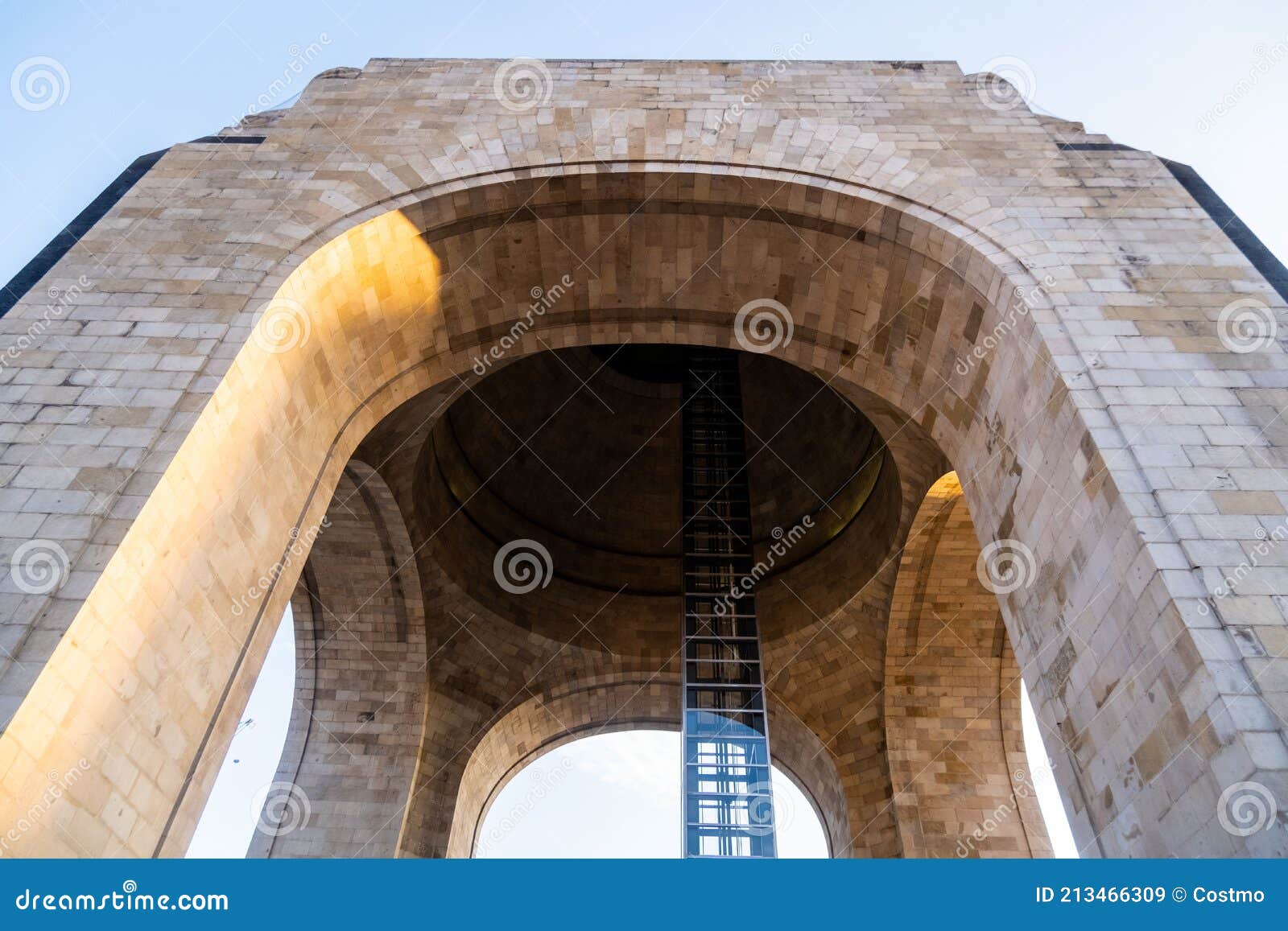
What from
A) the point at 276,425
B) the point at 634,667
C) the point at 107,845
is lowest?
the point at 107,845

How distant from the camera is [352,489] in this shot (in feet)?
38.1

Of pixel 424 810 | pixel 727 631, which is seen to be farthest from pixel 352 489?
pixel 727 631

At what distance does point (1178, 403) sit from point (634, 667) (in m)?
9.66
